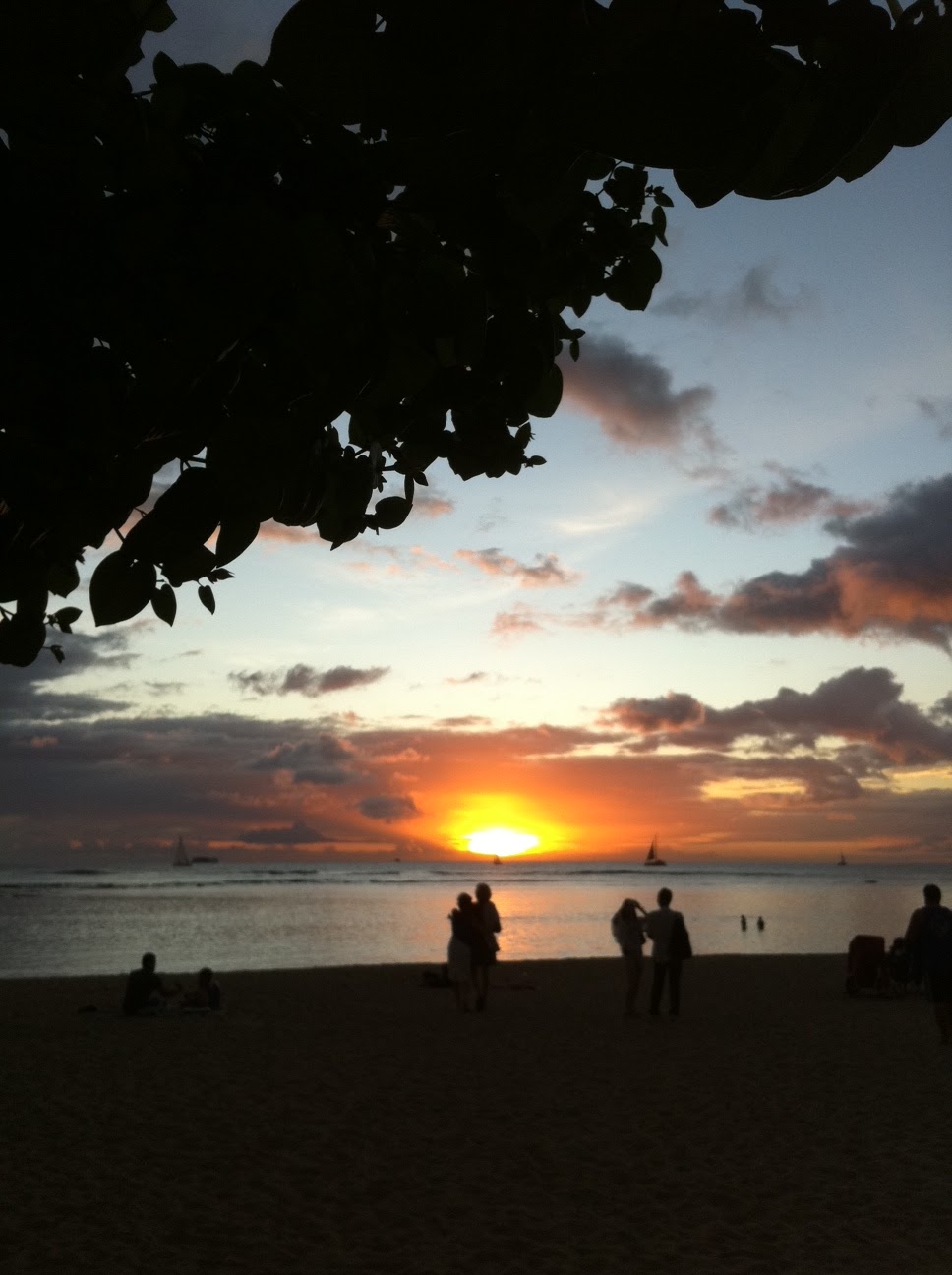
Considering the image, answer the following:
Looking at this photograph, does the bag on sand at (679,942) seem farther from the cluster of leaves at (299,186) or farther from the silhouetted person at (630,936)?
the cluster of leaves at (299,186)

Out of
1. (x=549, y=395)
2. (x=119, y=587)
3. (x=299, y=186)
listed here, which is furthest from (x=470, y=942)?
(x=299, y=186)

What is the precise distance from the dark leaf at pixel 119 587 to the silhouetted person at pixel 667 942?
13.9 metres

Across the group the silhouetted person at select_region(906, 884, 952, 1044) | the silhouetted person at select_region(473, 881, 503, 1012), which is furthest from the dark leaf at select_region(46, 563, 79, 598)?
the silhouetted person at select_region(473, 881, 503, 1012)

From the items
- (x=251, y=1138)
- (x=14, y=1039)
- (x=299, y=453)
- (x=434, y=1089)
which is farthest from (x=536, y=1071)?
(x=299, y=453)

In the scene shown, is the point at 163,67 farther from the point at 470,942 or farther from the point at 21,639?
the point at 470,942

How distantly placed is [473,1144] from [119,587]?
8519 mm

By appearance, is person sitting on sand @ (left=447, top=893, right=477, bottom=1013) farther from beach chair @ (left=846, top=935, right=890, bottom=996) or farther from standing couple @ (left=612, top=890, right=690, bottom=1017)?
beach chair @ (left=846, top=935, right=890, bottom=996)

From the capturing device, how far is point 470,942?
1700 cm

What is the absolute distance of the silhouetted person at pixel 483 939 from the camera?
54.9ft

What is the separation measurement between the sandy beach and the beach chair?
9.69 ft

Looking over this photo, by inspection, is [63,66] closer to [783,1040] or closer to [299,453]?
[299,453]

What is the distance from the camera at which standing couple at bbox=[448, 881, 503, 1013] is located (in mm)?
16688

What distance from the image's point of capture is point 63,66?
1752 mm

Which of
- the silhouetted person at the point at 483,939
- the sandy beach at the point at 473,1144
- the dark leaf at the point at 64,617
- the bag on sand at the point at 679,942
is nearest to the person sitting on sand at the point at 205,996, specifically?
the sandy beach at the point at 473,1144
